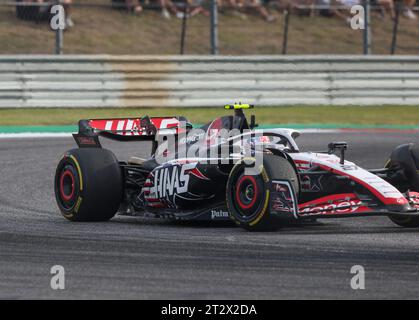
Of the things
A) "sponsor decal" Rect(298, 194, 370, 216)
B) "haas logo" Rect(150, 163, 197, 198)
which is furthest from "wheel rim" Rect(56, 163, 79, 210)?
"sponsor decal" Rect(298, 194, 370, 216)

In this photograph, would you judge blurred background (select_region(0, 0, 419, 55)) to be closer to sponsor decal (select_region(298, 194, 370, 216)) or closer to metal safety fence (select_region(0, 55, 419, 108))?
metal safety fence (select_region(0, 55, 419, 108))

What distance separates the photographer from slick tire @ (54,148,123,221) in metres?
10.2

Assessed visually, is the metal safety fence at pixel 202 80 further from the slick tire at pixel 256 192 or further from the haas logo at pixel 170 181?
the slick tire at pixel 256 192

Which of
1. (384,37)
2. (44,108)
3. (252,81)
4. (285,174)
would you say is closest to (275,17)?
(384,37)

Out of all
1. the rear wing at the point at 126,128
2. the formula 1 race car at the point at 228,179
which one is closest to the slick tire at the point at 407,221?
the formula 1 race car at the point at 228,179

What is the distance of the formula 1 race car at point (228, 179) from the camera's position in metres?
9.18

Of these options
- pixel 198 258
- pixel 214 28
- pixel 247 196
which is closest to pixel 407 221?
pixel 247 196

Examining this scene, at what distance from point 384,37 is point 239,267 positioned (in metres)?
20.2

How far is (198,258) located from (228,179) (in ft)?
5.46

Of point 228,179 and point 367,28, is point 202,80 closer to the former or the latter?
point 367,28

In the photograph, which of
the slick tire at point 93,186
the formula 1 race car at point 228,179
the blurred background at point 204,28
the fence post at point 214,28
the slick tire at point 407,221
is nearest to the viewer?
the formula 1 race car at point 228,179

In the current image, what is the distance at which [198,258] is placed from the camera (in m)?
7.95
